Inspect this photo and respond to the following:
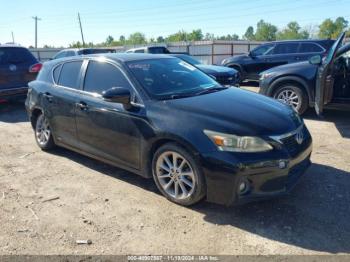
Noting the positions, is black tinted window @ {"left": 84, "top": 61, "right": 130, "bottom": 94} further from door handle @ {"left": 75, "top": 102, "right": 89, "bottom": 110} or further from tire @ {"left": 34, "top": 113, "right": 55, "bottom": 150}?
tire @ {"left": 34, "top": 113, "right": 55, "bottom": 150}

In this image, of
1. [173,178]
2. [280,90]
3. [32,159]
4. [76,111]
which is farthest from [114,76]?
[280,90]

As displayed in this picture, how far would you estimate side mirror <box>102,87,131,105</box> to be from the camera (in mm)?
3936

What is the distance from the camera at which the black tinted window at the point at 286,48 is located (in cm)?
1215

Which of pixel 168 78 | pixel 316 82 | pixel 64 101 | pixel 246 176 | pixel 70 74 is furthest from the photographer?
pixel 316 82

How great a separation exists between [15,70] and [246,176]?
7.91 m

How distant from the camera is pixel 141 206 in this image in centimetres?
394

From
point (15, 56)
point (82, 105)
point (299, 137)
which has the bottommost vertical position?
point (299, 137)

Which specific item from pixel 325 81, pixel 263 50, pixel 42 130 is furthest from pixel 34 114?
pixel 263 50

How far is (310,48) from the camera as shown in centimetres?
1189

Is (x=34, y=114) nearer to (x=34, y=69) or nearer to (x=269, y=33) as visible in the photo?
(x=34, y=69)

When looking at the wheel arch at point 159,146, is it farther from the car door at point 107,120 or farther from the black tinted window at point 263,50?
the black tinted window at point 263,50

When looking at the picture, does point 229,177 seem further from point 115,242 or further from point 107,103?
point 107,103

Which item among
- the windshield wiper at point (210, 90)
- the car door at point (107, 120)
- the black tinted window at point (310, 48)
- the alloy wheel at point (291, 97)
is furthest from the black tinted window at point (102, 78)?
the black tinted window at point (310, 48)

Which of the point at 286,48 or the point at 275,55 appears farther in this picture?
the point at 275,55
